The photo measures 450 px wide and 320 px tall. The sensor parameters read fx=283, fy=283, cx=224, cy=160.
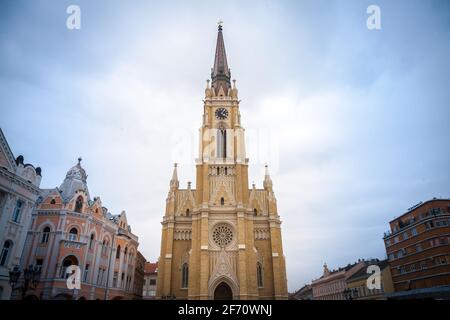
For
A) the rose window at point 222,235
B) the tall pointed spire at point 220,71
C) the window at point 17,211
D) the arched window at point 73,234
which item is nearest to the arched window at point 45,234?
the arched window at point 73,234

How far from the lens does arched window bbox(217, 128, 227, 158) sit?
4184cm

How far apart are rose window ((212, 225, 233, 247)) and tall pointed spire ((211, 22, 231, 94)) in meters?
22.5

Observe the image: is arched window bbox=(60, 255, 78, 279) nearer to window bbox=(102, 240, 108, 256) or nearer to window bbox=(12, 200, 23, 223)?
window bbox=(102, 240, 108, 256)

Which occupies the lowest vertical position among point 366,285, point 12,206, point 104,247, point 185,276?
point 366,285

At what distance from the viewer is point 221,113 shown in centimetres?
4447

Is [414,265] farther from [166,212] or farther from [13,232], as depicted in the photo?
[13,232]

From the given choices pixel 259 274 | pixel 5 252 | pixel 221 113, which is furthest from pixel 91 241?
pixel 221 113

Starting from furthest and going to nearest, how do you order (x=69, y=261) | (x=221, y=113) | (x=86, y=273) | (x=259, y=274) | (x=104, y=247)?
(x=221, y=113), (x=259, y=274), (x=104, y=247), (x=86, y=273), (x=69, y=261)

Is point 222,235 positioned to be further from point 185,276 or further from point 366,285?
point 366,285

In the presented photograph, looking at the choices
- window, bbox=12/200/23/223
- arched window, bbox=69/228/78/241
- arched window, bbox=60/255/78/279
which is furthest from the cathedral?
window, bbox=12/200/23/223

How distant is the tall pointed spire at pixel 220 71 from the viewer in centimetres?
4784

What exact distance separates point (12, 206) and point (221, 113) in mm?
31107

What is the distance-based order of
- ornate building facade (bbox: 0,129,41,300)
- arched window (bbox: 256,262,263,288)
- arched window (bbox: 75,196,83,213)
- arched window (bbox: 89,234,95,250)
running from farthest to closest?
arched window (bbox: 256,262,263,288)
arched window (bbox: 89,234,95,250)
arched window (bbox: 75,196,83,213)
ornate building facade (bbox: 0,129,41,300)

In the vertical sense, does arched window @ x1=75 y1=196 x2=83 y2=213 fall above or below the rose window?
above
